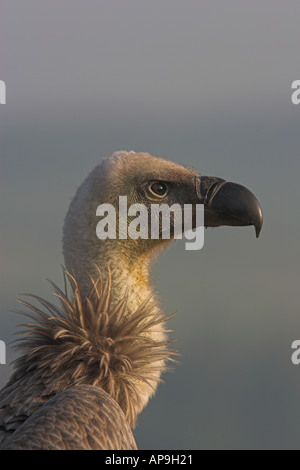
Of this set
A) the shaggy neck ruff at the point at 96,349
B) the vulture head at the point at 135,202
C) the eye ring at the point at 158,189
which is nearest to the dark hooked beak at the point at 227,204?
the vulture head at the point at 135,202

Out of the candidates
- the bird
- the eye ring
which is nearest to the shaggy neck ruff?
the bird

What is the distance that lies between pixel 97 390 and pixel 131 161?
1.60m

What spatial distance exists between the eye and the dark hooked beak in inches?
8.5

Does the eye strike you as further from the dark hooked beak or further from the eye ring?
the dark hooked beak

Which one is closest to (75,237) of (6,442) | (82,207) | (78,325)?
(82,207)

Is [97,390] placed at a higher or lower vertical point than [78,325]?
lower

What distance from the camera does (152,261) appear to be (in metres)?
5.81

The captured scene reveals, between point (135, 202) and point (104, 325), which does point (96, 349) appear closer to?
point (104, 325)

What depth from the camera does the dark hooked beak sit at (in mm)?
5688

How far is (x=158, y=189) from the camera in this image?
230 inches
